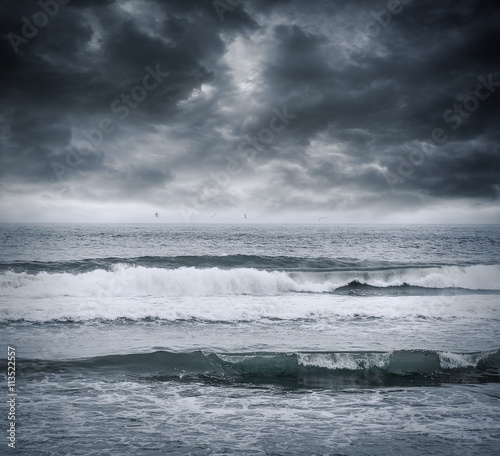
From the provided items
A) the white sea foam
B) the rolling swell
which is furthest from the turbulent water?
the white sea foam

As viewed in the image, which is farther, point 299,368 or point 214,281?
point 214,281

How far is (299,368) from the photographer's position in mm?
9633

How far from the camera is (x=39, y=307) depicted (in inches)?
642

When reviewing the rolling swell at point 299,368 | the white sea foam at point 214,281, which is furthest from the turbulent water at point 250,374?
the white sea foam at point 214,281

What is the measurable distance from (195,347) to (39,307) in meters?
8.59

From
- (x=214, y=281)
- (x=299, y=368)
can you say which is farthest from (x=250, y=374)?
(x=214, y=281)

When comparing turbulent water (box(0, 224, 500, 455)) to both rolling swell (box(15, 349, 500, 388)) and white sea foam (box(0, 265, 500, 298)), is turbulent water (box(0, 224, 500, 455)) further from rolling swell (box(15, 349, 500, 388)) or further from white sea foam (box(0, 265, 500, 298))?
white sea foam (box(0, 265, 500, 298))

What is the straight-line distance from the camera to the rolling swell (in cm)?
905

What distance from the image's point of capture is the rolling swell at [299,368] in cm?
905

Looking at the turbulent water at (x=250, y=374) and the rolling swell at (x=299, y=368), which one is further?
the rolling swell at (x=299, y=368)

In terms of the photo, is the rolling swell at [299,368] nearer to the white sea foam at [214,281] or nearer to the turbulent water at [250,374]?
the turbulent water at [250,374]

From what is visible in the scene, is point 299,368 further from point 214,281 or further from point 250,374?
point 214,281

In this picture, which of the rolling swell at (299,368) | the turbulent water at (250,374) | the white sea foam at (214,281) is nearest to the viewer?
the turbulent water at (250,374)

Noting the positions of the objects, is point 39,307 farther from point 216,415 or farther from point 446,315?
point 446,315
